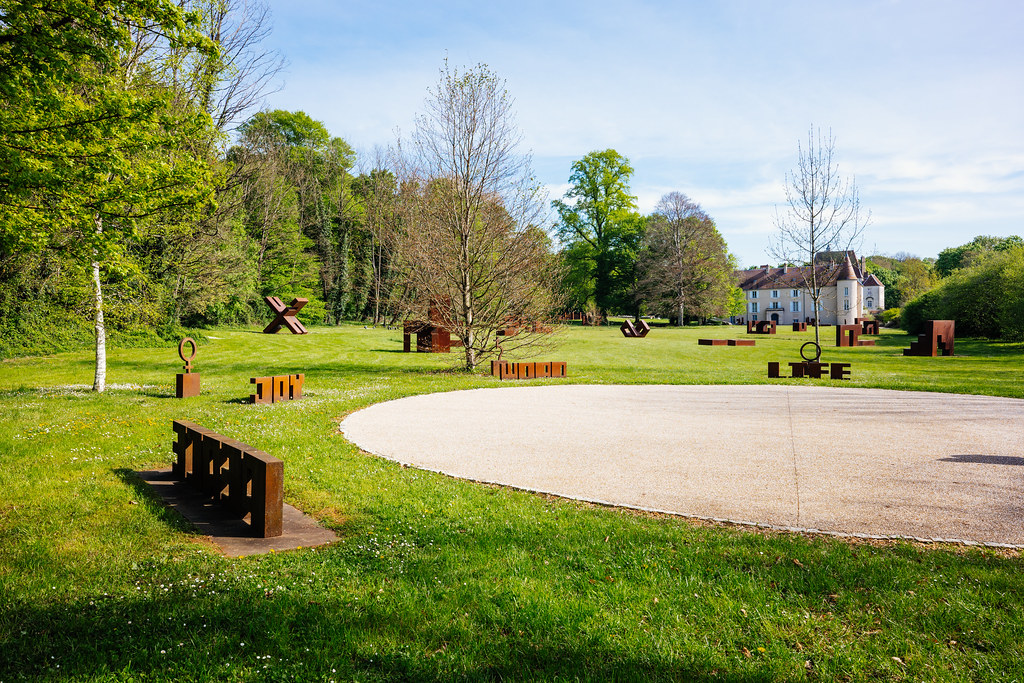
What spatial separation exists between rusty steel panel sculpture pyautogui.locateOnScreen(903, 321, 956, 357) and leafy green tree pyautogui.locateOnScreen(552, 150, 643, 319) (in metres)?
34.1

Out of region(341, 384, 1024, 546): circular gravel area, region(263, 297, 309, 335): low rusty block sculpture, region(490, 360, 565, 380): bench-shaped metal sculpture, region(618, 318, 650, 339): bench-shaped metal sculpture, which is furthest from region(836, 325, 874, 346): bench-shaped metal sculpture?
region(263, 297, 309, 335): low rusty block sculpture

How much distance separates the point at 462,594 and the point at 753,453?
5359 millimetres

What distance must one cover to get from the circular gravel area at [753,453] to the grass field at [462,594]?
65 centimetres

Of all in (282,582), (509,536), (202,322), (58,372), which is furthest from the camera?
(202,322)

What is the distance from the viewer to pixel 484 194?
58.9 ft

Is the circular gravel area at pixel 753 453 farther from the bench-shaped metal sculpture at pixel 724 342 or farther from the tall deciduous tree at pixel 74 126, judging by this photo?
the bench-shaped metal sculpture at pixel 724 342

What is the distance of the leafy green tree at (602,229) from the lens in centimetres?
6084

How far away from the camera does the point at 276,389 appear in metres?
12.3

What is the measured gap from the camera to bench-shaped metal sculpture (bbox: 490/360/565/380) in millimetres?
17594

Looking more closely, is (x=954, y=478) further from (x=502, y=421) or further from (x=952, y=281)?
(x=952, y=281)

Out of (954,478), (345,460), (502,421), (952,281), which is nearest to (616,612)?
(345,460)

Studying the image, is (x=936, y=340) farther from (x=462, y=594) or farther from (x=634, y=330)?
(x=462, y=594)

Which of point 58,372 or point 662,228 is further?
point 662,228

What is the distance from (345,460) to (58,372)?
48.3 feet
